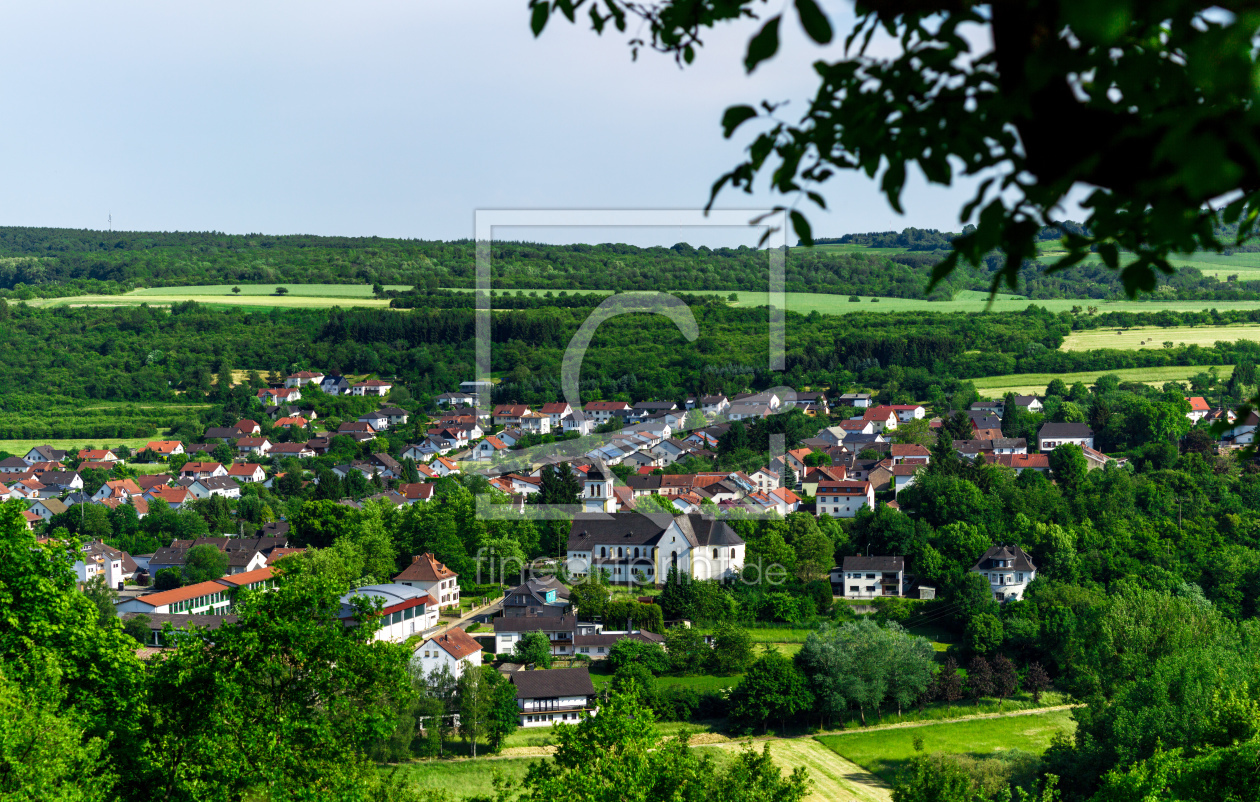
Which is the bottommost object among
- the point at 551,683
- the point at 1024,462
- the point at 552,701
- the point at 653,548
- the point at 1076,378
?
the point at 552,701

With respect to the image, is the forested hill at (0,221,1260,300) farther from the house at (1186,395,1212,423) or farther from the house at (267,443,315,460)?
the house at (267,443,315,460)

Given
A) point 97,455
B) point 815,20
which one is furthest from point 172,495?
point 815,20

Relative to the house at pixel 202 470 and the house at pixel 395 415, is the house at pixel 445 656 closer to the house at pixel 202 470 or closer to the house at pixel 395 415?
the house at pixel 202 470

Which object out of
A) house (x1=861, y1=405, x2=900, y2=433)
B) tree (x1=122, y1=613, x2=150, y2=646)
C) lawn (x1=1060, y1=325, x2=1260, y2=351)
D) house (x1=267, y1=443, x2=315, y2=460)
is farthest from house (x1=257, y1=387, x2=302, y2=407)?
lawn (x1=1060, y1=325, x2=1260, y2=351)

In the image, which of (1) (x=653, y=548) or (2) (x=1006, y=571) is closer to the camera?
(2) (x=1006, y=571)

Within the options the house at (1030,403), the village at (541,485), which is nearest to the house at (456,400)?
the village at (541,485)

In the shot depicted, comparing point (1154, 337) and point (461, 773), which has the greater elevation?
point (1154, 337)

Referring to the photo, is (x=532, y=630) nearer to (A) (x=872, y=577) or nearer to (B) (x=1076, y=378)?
(A) (x=872, y=577)
